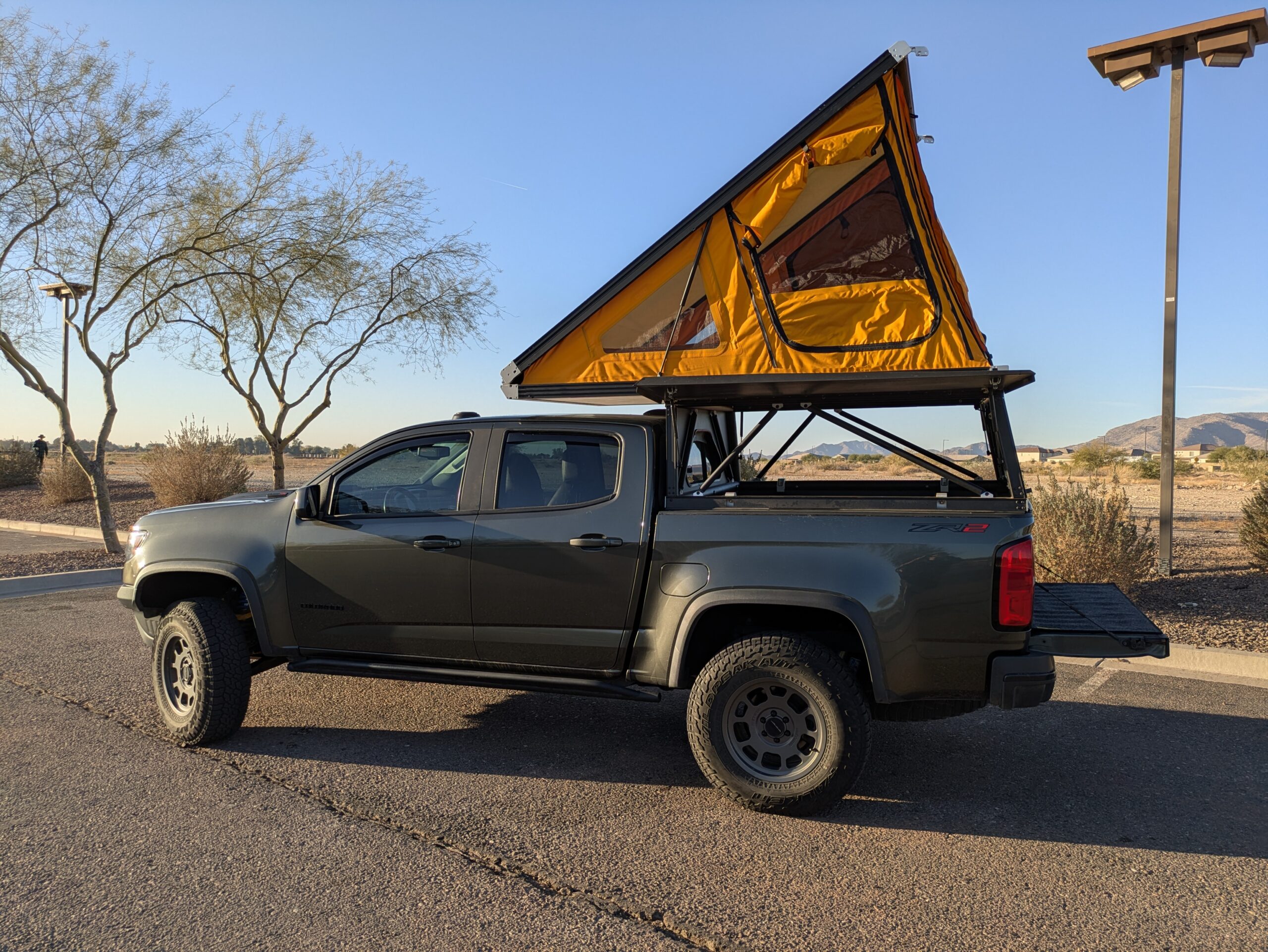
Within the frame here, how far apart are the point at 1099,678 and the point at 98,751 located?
6649 millimetres

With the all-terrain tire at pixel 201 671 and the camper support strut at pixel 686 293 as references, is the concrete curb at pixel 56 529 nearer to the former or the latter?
the all-terrain tire at pixel 201 671

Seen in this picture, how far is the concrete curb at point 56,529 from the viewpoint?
16531 mm

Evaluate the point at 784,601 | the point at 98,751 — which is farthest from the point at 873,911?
the point at 98,751

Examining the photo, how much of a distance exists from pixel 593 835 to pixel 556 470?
190 centimetres

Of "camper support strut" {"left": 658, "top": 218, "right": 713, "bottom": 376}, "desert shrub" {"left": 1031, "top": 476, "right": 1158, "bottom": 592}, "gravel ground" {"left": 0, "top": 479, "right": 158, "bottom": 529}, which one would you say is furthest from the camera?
"gravel ground" {"left": 0, "top": 479, "right": 158, "bottom": 529}

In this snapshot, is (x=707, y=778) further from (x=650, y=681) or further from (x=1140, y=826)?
(x=1140, y=826)

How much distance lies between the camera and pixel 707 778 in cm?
442

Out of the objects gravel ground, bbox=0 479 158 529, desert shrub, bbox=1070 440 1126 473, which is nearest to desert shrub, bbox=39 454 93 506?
gravel ground, bbox=0 479 158 529

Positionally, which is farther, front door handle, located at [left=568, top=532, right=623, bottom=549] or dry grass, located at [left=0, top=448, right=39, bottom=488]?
dry grass, located at [left=0, top=448, right=39, bottom=488]

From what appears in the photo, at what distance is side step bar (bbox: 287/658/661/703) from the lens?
4.61 metres

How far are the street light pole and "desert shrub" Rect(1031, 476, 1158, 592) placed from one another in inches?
25.6

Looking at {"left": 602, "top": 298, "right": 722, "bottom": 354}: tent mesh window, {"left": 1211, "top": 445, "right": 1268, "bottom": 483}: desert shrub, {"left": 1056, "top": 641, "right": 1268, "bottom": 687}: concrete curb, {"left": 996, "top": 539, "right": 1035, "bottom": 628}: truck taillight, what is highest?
{"left": 1211, "top": 445, "right": 1268, "bottom": 483}: desert shrub

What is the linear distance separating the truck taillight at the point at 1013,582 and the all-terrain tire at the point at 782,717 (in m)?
0.75

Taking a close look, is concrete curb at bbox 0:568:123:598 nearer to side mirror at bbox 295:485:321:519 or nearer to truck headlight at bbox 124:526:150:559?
truck headlight at bbox 124:526:150:559
